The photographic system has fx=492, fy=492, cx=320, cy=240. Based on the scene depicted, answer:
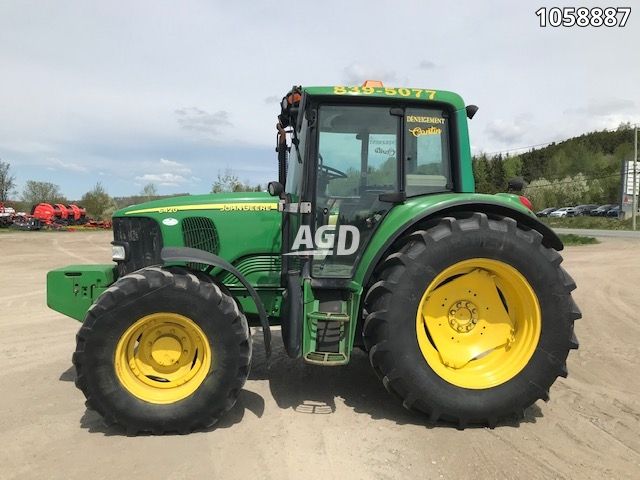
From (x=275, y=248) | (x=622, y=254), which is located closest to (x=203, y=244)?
(x=275, y=248)

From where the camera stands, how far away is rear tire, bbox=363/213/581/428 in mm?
3420

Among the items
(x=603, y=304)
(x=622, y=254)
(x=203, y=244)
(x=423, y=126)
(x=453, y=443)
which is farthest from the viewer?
(x=622, y=254)

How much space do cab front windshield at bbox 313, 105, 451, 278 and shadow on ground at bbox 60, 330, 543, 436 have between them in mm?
1044

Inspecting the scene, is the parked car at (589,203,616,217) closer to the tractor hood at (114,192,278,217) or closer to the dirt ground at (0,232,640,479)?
the dirt ground at (0,232,640,479)

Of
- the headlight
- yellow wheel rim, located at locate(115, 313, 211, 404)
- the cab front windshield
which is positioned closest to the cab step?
the cab front windshield

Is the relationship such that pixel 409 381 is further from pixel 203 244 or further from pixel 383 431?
pixel 203 244

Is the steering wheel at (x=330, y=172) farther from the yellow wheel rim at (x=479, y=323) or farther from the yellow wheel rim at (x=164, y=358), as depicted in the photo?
the yellow wheel rim at (x=164, y=358)

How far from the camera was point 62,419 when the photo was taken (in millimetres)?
3545

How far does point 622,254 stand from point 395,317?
15.4 m

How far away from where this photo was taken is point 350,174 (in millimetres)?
3846

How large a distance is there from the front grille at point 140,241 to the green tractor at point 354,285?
0.12ft

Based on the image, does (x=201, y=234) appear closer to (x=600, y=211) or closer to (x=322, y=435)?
(x=322, y=435)

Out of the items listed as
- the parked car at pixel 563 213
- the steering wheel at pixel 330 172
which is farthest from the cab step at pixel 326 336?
the parked car at pixel 563 213

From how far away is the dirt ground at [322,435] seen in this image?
2902mm
